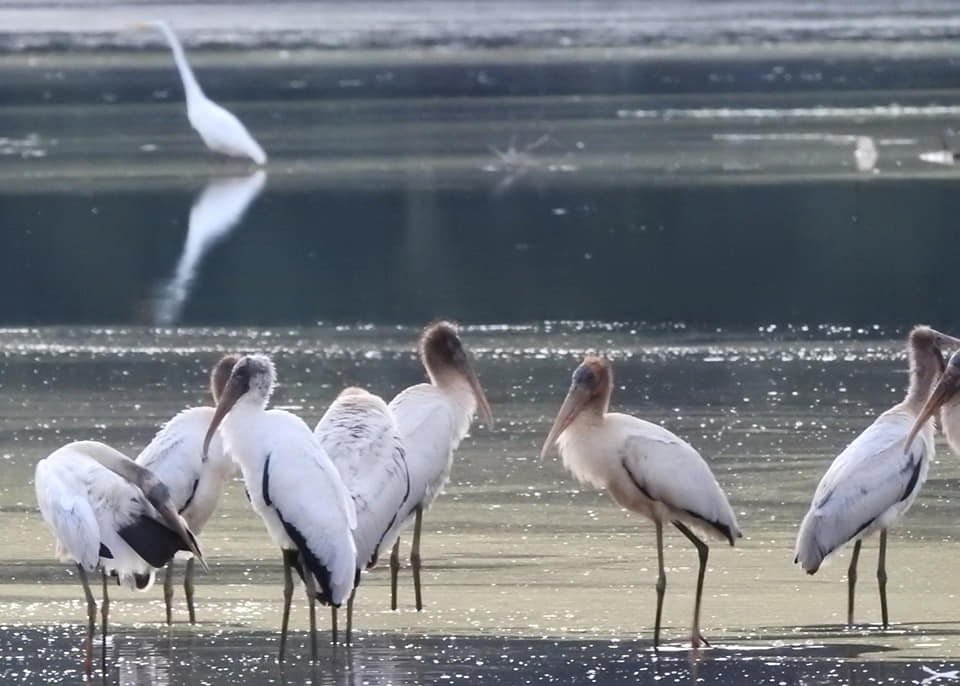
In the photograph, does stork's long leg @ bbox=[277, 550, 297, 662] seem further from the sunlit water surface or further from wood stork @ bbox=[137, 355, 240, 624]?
wood stork @ bbox=[137, 355, 240, 624]

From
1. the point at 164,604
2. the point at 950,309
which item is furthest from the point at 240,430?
the point at 950,309

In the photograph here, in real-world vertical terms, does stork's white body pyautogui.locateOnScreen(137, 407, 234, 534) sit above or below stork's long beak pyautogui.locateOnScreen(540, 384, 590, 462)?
below

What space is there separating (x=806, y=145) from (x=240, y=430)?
21122mm

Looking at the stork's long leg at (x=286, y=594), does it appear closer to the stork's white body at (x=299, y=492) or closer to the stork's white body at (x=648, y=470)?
the stork's white body at (x=299, y=492)

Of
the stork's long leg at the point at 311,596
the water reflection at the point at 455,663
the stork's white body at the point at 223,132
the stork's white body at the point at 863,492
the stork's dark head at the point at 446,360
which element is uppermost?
the stork's white body at the point at 223,132

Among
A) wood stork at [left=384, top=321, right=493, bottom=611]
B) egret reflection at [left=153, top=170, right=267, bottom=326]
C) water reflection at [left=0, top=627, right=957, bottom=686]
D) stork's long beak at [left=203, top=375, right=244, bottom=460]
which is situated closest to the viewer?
water reflection at [left=0, top=627, right=957, bottom=686]

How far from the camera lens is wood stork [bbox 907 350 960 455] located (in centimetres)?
813

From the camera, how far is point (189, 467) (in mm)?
7965

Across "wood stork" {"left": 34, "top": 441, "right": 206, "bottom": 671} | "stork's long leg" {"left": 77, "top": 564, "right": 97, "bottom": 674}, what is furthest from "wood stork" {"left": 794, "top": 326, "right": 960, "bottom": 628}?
"stork's long leg" {"left": 77, "top": 564, "right": 97, "bottom": 674}

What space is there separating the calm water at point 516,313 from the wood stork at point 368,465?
1.20 feet

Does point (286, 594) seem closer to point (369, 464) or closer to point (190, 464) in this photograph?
point (369, 464)

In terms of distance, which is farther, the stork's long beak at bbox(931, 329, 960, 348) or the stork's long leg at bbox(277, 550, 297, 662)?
the stork's long beak at bbox(931, 329, 960, 348)

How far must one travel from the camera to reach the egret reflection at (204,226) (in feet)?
54.3

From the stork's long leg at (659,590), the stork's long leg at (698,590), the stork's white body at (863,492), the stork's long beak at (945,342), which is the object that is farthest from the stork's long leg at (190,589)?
the stork's long beak at (945,342)
